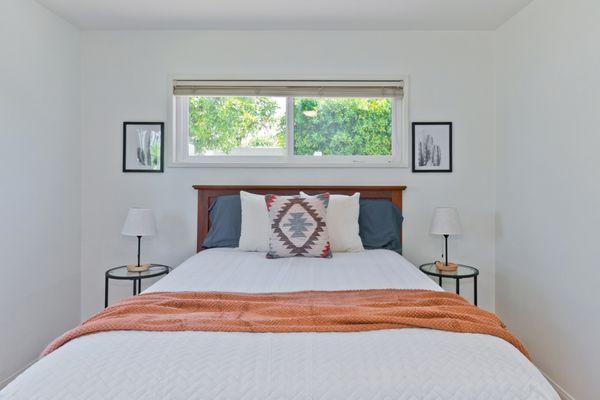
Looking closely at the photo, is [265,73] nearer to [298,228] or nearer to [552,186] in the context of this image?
[298,228]

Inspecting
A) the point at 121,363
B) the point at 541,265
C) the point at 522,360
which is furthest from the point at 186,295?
the point at 541,265

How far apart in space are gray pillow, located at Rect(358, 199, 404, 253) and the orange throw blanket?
1201mm

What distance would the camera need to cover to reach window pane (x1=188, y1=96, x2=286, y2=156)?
333 centimetres

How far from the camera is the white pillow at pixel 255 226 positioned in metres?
2.74

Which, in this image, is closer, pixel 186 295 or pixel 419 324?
pixel 419 324

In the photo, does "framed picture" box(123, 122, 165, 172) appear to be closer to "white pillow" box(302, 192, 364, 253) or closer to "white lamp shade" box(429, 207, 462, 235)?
"white pillow" box(302, 192, 364, 253)

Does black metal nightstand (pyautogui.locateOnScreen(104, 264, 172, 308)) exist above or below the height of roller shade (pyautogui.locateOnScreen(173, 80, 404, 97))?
below

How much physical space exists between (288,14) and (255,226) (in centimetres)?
149

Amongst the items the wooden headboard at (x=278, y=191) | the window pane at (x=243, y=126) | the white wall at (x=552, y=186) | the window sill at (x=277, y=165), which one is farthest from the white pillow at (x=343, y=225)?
the white wall at (x=552, y=186)

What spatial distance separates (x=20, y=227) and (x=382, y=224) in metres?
2.37

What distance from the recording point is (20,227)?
257cm

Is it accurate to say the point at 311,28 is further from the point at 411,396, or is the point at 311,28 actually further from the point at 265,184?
the point at 411,396

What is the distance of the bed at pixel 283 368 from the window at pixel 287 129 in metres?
2.19

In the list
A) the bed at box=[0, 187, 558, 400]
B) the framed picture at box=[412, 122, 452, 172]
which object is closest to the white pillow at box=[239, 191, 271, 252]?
the framed picture at box=[412, 122, 452, 172]
